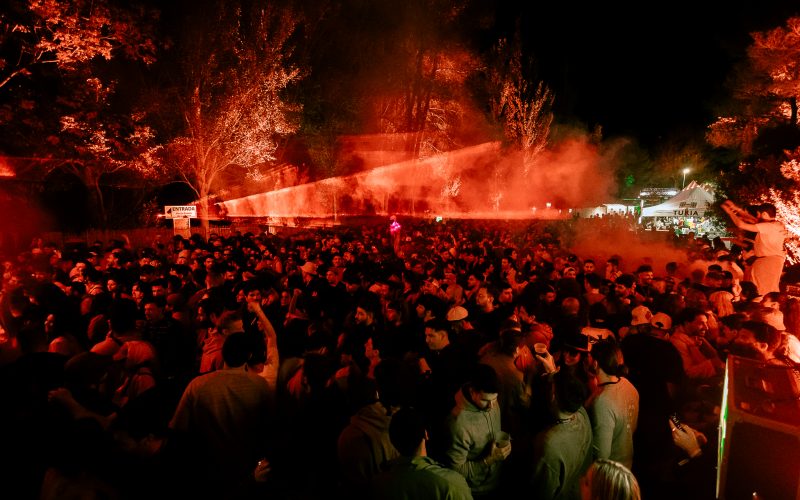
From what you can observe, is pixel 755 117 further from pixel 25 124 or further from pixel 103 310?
pixel 25 124

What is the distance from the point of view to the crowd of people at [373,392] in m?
2.17

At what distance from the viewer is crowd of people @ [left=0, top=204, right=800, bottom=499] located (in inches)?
85.5

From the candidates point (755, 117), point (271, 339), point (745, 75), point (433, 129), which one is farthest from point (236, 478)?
point (433, 129)

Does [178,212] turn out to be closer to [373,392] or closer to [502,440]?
[373,392]

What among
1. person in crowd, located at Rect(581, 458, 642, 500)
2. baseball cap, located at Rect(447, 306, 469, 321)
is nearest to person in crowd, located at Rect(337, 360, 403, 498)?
person in crowd, located at Rect(581, 458, 642, 500)

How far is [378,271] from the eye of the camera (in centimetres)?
779

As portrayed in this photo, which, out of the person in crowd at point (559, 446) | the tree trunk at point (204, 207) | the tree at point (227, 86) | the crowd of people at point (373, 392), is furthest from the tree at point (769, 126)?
the tree trunk at point (204, 207)

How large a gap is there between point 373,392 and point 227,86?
18630 millimetres

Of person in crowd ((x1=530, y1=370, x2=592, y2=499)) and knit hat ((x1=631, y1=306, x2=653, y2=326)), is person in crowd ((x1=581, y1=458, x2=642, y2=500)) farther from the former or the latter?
knit hat ((x1=631, y1=306, x2=653, y2=326))

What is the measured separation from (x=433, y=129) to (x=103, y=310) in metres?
26.4

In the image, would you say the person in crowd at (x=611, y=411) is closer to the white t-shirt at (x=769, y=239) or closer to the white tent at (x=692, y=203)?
the white t-shirt at (x=769, y=239)

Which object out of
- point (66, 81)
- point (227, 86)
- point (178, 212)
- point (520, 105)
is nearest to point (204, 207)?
point (227, 86)

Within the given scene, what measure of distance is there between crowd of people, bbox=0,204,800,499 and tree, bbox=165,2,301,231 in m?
13.4

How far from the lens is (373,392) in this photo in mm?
2744
